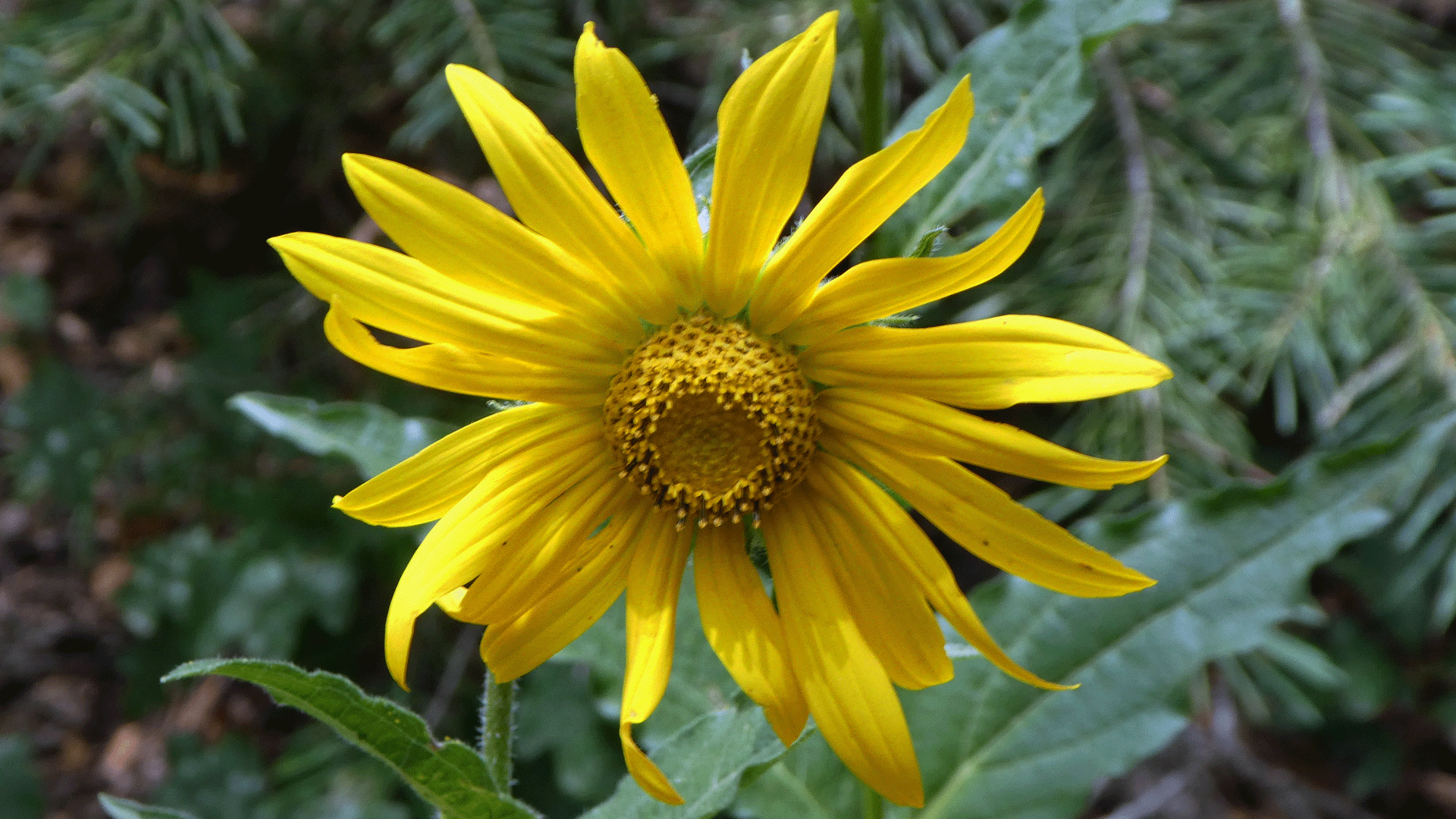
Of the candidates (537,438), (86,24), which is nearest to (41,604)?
(86,24)

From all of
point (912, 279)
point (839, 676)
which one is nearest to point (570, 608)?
point (839, 676)

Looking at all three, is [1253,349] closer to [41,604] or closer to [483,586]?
[483,586]

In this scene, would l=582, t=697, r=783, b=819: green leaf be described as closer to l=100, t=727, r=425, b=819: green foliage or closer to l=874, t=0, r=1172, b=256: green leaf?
l=874, t=0, r=1172, b=256: green leaf

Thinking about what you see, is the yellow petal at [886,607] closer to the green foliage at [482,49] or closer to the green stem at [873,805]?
the green stem at [873,805]

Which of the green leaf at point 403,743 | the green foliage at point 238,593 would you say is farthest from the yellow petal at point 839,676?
the green foliage at point 238,593

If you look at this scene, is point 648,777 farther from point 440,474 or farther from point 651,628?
point 440,474
